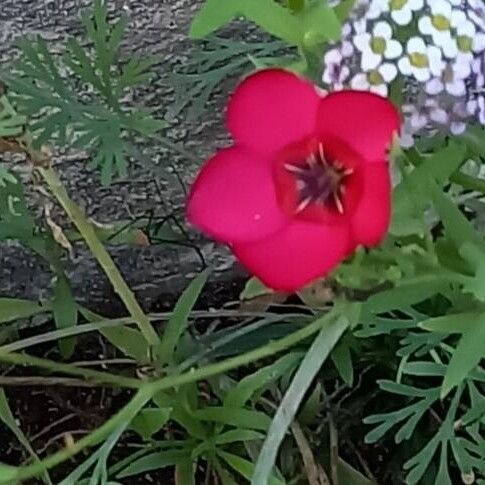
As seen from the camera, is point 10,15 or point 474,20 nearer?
point 474,20

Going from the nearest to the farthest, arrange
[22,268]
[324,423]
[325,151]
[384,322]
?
1. [325,151]
2. [384,322]
3. [324,423]
4. [22,268]

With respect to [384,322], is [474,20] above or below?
above

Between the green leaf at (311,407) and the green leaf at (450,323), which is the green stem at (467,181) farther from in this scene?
the green leaf at (311,407)

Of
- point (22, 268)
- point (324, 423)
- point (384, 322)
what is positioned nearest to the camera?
point (384, 322)

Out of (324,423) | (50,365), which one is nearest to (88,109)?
(50,365)

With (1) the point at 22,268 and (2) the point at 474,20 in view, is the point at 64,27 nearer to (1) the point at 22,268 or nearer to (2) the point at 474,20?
(1) the point at 22,268

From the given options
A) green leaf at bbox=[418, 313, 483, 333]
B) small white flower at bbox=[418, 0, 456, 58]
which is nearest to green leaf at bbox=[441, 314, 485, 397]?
green leaf at bbox=[418, 313, 483, 333]

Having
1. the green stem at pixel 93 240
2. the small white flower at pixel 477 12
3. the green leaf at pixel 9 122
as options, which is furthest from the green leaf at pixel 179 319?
the small white flower at pixel 477 12
